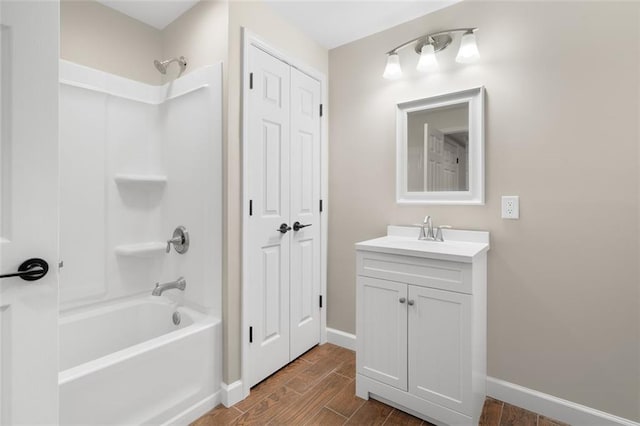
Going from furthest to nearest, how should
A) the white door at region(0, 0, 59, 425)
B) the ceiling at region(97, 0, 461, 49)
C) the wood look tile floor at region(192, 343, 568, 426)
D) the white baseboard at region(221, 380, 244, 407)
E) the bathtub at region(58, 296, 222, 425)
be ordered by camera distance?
the ceiling at region(97, 0, 461, 49)
the white baseboard at region(221, 380, 244, 407)
the wood look tile floor at region(192, 343, 568, 426)
the bathtub at region(58, 296, 222, 425)
the white door at region(0, 0, 59, 425)

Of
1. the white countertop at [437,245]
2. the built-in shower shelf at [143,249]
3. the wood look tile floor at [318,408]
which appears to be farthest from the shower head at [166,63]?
the wood look tile floor at [318,408]

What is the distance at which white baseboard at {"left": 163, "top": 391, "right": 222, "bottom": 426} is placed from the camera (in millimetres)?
1560

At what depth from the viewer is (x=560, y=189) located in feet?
5.40

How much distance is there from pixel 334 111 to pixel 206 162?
1144 millimetres

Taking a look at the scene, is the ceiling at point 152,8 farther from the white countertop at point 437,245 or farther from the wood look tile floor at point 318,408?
the wood look tile floor at point 318,408

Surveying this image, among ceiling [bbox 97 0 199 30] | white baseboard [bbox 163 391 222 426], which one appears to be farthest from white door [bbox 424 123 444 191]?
white baseboard [bbox 163 391 222 426]

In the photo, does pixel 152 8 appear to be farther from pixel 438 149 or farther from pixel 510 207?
pixel 510 207

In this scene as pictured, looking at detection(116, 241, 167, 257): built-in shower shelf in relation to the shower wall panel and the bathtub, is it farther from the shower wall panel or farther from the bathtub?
the bathtub

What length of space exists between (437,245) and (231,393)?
1.43m

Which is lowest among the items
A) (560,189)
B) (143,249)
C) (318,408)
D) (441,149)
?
(318,408)

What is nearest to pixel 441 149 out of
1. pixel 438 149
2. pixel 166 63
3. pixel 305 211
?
pixel 438 149

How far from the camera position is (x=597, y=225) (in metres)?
1.56

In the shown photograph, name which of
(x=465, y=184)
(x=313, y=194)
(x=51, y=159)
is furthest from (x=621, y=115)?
(x=51, y=159)

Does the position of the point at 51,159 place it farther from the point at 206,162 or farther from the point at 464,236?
the point at 464,236
